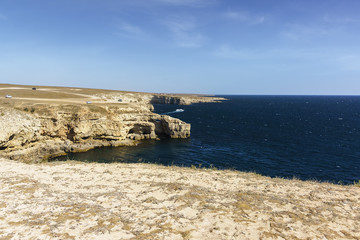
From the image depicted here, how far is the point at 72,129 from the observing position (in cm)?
3675

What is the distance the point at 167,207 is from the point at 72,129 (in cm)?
3327

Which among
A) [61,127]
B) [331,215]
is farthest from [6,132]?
[331,215]

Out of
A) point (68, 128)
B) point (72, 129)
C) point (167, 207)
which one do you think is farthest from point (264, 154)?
point (68, 128)

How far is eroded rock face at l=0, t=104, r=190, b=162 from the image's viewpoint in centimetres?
2897

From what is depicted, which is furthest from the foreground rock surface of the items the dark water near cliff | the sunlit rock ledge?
the sunlit rock ledge

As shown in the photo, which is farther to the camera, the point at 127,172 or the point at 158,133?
the point at 158,133

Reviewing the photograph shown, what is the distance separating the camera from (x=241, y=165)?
30.7 m

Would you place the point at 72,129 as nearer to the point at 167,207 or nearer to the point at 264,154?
the point at 167,207

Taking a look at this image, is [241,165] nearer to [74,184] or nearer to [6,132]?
[74,184]

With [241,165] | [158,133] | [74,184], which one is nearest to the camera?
[74,184]

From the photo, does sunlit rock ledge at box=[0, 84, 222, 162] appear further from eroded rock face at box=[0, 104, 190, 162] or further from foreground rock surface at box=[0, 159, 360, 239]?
foreground rock surface at box=[0, 159, 360, 239]

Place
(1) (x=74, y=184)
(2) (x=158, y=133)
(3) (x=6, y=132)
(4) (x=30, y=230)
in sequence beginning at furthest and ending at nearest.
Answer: (2) (x=158, y=133)
(3) (x=6, y=132)
(1) (x=74, y=184)
(4) (x=30, y=230)

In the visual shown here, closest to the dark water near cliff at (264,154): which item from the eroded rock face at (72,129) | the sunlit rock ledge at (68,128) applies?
the eroded rock face at (72,129)

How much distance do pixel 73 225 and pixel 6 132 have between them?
27.4 metres
